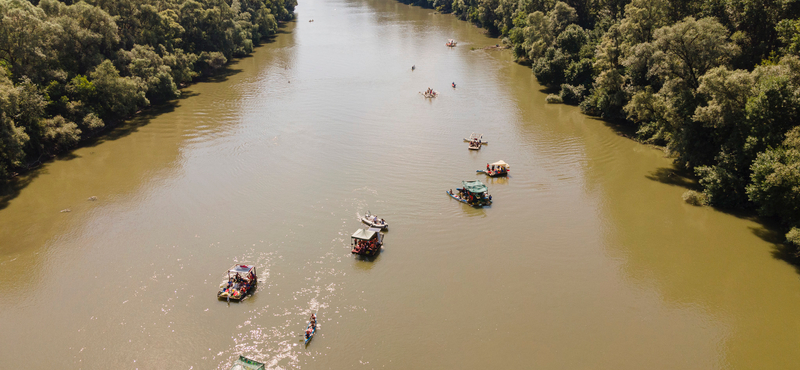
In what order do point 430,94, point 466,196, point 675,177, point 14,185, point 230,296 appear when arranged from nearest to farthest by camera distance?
point 230,296, point 466,196, point 14,185, point 675,177, point 430,94

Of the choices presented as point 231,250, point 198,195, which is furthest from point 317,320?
point 198,195

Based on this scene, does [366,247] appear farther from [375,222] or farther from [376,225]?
[375,222]

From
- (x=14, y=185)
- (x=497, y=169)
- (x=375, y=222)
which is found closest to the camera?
(x=375, y=222)

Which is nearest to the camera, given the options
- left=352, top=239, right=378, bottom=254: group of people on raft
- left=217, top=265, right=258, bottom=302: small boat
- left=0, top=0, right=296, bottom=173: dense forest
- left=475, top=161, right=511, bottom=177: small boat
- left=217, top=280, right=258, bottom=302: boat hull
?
left=217, top=280, right=258, bottom=302: boat hull

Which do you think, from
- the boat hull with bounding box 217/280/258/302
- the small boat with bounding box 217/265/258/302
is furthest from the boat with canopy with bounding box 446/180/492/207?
the boat hull with bounding box 217/280/258/302

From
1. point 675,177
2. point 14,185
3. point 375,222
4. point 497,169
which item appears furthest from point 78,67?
point 675,177

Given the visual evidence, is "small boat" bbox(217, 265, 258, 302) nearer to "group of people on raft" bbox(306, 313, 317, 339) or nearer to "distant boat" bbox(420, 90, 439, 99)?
"group of people on raft" bbox(306, 313, 317, 339)

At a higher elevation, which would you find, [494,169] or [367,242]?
[494,169]
